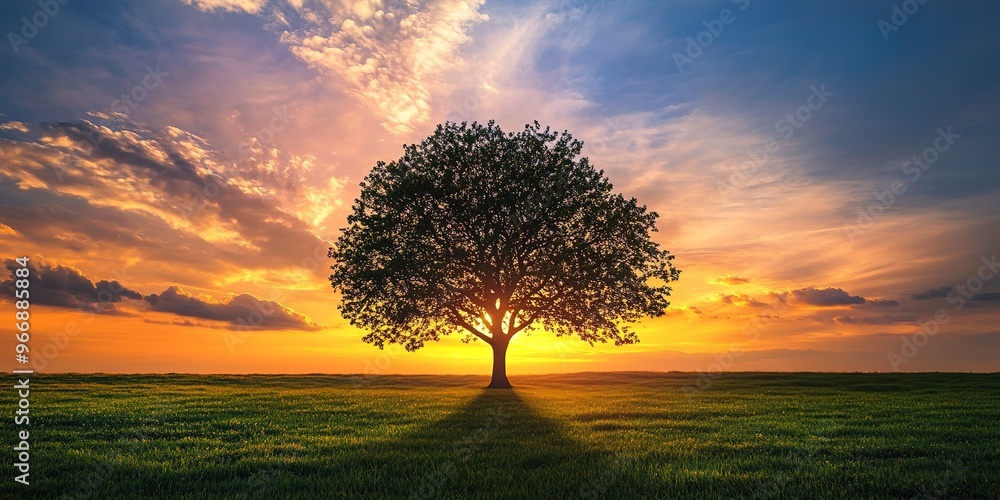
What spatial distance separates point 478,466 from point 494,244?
89.0 feet

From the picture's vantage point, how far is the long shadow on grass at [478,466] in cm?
893

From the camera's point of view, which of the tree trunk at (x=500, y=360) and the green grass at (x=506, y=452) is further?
the tree trunk at (x=500, y=360)

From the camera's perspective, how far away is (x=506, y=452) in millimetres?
11977

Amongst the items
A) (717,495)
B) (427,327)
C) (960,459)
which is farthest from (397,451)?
(427,327)

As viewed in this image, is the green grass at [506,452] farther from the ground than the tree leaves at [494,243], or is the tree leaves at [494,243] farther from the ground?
the tree leaves at [494,243]

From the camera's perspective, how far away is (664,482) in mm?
A: 9344

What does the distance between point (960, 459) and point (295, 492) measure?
13055 millimetres

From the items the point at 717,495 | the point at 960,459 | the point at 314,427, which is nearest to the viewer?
the point at 717,495

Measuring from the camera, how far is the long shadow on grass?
29.3 ft

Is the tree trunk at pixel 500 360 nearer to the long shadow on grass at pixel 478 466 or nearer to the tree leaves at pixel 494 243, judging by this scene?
the tree leaves at pixel 494 243

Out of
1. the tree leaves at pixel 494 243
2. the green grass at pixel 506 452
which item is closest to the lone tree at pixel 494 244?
the tree leaves at pixel 494 243

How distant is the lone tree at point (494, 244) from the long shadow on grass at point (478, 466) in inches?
868

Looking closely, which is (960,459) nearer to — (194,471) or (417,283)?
(194,471)

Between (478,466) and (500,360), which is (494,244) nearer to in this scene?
Answer: (500,360)
